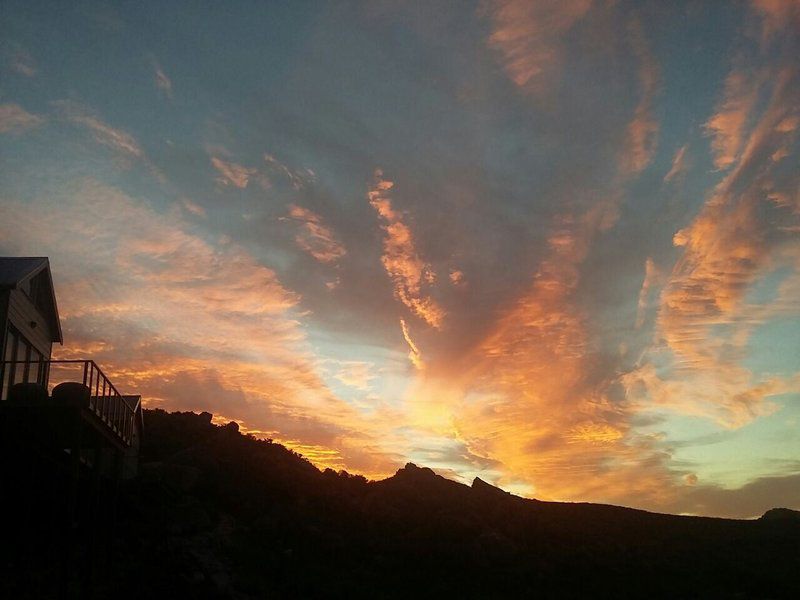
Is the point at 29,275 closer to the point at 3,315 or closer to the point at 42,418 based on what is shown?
the point at 3,315

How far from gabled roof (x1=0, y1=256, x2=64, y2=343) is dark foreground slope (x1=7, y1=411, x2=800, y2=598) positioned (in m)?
10.3

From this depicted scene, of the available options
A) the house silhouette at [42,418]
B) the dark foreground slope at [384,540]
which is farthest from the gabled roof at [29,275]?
the dark foreground slope at [384,540]

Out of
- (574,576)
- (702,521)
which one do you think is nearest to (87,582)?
(574,576)

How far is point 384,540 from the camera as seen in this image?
43.1m

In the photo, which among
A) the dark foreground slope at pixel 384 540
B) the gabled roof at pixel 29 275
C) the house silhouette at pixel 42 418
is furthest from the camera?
the dark foreground slope at pixel 384 540

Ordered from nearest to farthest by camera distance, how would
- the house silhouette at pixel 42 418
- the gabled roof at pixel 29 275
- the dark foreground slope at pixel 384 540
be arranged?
the house silhouette at pixel 42 418 < the gabled roof at pixel 29 275 < the dark foreground slope at pixel 384 540

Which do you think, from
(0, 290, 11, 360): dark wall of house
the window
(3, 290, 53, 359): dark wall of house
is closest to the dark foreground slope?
the window

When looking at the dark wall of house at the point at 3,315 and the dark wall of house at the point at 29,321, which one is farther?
the dark wall of house at the point at 29,321

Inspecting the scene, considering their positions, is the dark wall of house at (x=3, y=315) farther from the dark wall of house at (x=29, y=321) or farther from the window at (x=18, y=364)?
the window at (x=18, y=364)

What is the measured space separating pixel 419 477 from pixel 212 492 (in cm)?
2022

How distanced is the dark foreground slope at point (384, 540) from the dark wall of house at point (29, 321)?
9.45 metres

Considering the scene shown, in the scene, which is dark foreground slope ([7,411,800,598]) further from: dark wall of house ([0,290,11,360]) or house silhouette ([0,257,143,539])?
dark wall of house ([0,290,11,360])

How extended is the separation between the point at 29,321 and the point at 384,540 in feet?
→ 89.7

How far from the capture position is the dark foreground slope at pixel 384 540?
1243 inches
